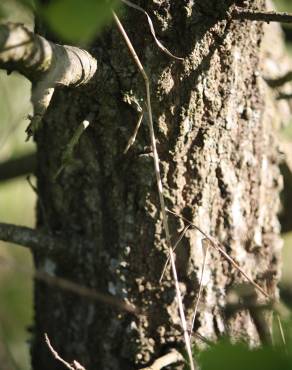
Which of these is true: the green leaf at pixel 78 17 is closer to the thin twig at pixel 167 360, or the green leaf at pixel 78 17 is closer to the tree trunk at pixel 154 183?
the tree trunk at pixel 154 183

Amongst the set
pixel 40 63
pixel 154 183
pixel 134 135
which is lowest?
pixel 154 183

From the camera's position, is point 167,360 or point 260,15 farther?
point 167,360

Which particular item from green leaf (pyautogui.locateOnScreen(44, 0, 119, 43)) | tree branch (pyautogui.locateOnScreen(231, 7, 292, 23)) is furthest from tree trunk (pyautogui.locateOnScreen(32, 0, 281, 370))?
green leaf (pyautogui.locateOnScreen(44, 0, 119, 43))

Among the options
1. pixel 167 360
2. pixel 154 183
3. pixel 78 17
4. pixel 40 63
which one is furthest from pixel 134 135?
pixel 78 17

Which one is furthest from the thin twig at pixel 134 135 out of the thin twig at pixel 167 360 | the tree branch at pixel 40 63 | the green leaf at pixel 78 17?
the green leaf at pixel 78 17

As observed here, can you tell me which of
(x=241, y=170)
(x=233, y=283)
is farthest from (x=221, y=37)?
(x=233, y=283)

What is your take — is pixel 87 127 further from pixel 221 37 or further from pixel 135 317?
pixel 135 317

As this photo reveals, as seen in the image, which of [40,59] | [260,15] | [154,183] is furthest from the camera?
[154,183]

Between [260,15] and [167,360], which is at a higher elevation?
[260,15]

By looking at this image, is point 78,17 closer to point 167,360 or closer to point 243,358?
point 243,358
